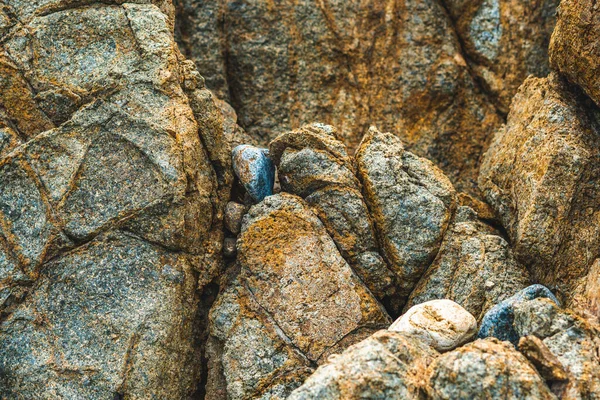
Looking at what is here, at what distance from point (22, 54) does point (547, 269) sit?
9053 mm

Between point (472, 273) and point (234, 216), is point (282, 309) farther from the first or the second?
point (472, 273)

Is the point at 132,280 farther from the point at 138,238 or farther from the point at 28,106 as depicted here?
the point at 28,106

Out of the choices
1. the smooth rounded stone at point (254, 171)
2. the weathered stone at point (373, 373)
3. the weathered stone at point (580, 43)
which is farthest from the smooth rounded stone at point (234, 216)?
the weathered stone at point (580, 43)

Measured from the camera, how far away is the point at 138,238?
41.4ft

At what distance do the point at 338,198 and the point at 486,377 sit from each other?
4.46 m

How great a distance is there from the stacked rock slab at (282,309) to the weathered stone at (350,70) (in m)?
4.71

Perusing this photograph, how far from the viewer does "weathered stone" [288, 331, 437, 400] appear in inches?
392

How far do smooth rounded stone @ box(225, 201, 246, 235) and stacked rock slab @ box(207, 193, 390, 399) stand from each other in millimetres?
373

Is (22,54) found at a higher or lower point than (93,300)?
higher

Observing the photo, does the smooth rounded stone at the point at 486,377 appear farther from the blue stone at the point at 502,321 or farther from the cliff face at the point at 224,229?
the blue stone at the point at 502,321

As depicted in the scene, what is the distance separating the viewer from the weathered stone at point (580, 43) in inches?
493

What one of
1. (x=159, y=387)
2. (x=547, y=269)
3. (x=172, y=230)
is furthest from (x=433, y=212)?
(x=159, y=387)

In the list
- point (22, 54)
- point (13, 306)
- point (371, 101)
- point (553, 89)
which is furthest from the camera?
point (371, 101)

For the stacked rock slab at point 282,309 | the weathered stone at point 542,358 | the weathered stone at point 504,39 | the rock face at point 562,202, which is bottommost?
the stacked rock slab at point 282,309
